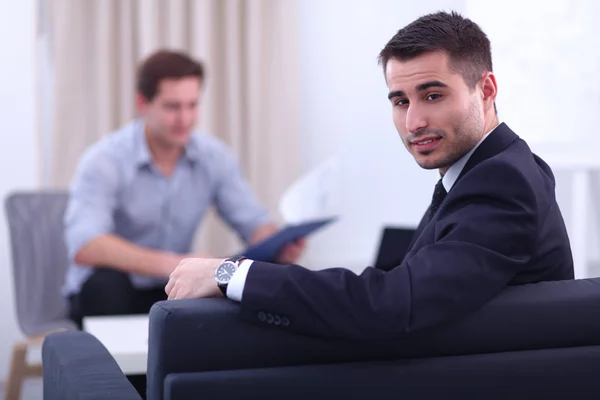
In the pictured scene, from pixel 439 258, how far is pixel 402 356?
0.44 feet

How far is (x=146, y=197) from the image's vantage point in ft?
10.9

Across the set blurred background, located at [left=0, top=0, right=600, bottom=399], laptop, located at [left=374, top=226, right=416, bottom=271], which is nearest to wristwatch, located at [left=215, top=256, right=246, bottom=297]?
laptop, located at [left=374, top=226, right=416, bottom=271]

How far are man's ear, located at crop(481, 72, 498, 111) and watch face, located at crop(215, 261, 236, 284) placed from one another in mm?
547

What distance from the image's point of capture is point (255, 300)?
1.08 metres

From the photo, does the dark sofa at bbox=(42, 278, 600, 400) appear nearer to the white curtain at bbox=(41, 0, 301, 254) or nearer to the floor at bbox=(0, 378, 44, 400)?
the floor at bbox=(0, 378, 44, 400)

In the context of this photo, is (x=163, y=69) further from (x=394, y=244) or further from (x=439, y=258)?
(x=439, y=258)

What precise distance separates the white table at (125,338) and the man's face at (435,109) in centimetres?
86

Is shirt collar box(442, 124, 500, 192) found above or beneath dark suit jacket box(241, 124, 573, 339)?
above

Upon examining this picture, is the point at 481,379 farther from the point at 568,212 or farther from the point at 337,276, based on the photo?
the point at 568,212

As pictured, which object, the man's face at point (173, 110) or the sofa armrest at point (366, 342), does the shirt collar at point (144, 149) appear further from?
the sofa armrest at point (366, 342)

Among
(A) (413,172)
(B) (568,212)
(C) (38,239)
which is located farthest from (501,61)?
(C) (38,239)

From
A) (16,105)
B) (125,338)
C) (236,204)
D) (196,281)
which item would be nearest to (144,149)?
(236,204)

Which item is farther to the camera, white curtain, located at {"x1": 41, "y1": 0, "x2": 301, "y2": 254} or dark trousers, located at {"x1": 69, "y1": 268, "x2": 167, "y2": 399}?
white curtain, located at {"x1": 41, "y1": 0, "x2": 301, "y2": 254}

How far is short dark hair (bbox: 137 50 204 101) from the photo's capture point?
10.7ft
